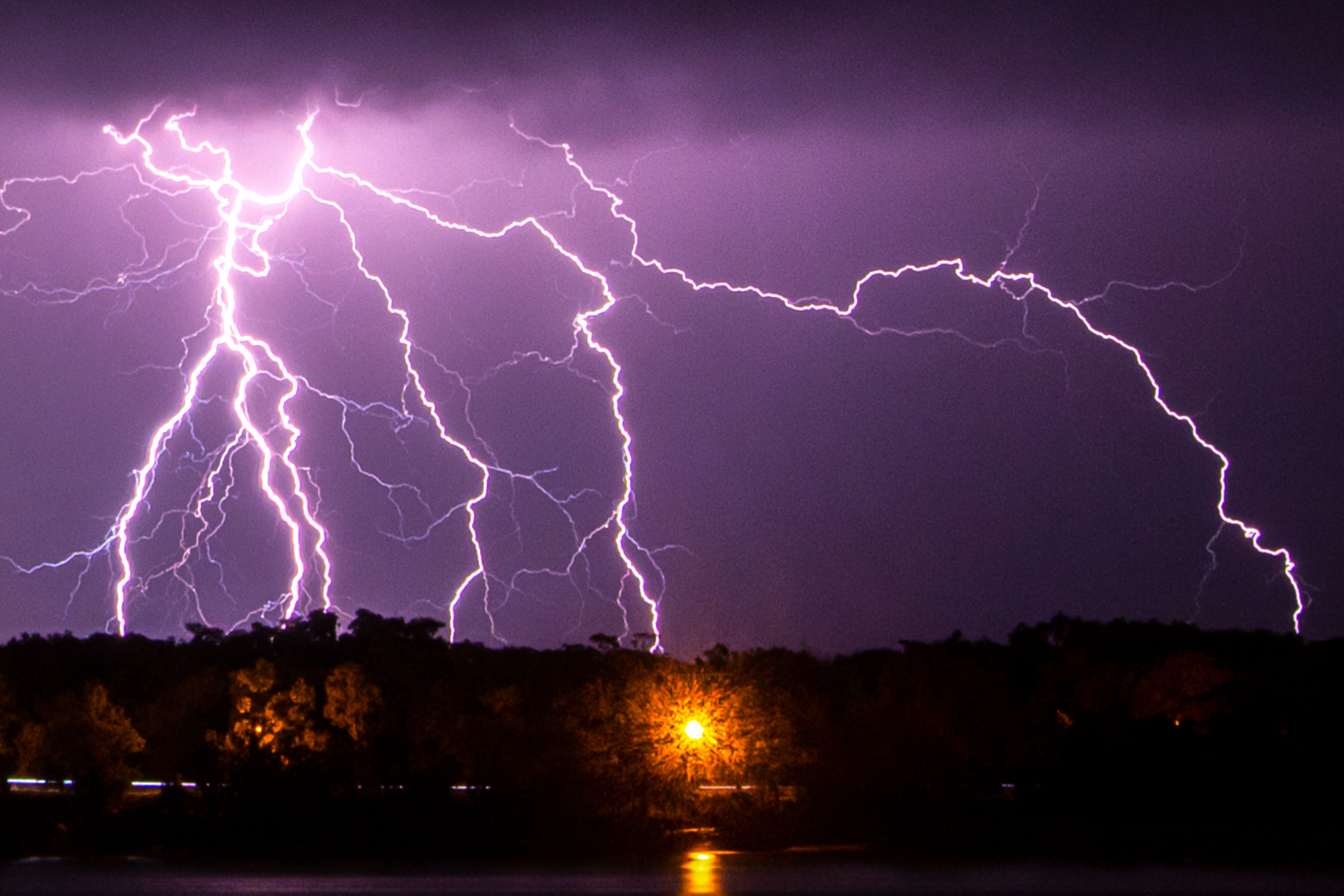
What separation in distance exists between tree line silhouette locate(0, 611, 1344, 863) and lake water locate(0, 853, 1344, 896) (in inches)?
128

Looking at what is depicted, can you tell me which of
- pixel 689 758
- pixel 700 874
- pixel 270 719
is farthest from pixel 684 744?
pixel 270 719

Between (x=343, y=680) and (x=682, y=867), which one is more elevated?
(x=343, y=680)

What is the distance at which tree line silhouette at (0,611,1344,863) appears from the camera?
93.8 feet

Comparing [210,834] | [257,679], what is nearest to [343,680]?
[257,679]

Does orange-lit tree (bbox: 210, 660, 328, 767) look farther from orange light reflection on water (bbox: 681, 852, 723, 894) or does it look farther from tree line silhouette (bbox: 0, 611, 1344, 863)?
orange light reflection on water (bbox: 681, 852, 723, 894)

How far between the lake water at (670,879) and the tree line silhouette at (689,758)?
3.24 metres

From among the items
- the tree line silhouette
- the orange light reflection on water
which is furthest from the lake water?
the tree line silhouette

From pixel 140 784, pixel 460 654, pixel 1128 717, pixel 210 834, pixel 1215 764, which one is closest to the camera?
pixel 210 834

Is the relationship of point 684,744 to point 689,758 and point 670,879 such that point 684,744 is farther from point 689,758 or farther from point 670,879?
point 670,879

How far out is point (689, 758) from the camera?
2939 cm

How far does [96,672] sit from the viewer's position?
2050 inches

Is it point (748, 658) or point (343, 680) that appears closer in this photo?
point (748, 658)

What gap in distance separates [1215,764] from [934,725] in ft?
21.0

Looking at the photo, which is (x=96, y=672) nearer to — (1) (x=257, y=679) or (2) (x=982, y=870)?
(1) (x=257, y=679)
